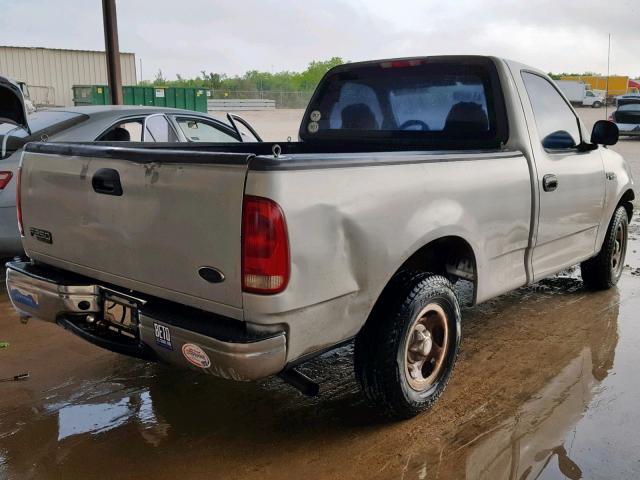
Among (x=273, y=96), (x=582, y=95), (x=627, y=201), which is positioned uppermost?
(x=273, y=96)

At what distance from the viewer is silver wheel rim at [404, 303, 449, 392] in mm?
3326

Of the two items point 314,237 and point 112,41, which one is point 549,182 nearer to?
point 314,237

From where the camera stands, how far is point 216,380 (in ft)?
12.8

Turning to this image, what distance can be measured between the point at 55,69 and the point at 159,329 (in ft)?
126

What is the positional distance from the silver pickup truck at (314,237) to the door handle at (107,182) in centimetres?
1

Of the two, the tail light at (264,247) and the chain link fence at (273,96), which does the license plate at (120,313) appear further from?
the chain link fence at (273,96)

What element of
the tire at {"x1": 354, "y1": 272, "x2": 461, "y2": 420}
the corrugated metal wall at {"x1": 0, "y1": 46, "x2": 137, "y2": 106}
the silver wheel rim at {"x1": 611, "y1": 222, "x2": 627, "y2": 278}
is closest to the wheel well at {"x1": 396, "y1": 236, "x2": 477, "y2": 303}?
the tire at {"x1": 354, "y1": 272, "x2": 461, "y2": 420}

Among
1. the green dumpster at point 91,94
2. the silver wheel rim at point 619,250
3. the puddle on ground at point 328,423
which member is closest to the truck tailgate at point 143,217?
the puddle on ground at point 328,423

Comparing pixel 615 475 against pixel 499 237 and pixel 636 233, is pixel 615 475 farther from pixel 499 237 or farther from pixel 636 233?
pixel 636 233

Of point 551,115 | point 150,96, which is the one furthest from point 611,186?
point 150,96

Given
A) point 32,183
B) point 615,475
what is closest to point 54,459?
point 32,183

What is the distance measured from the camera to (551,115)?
4652 mm

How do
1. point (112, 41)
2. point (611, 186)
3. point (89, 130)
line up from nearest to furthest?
point (611, 186) → point (89, 130) → point (112, 41)

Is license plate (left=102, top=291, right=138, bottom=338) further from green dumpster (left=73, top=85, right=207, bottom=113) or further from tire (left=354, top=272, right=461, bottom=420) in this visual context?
green dumpster (left=73, top=85, right=207, bottom=113)
